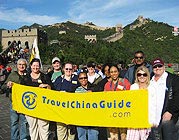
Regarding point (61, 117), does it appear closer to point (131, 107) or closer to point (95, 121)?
point (95, 121)

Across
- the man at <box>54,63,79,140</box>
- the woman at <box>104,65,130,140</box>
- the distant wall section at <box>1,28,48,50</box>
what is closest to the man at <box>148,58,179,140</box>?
the woman at <box>104,65,130,140</box>

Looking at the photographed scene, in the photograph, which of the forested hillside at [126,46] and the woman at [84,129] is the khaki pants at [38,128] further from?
the forested hillside at [126,46]

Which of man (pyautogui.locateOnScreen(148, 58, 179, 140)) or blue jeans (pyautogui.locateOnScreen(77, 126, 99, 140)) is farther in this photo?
blue jeans (pyautogui.locateOnScreen(77, 126, 99, 140))

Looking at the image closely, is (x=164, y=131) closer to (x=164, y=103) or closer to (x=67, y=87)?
Result: (x=164, y=103)

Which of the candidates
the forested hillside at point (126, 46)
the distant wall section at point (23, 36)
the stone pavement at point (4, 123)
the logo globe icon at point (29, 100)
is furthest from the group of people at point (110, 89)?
the distant wall section at point (23, 36)

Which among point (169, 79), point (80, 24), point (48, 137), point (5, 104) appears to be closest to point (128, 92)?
point (169, 79)

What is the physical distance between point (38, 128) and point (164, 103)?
2640mm

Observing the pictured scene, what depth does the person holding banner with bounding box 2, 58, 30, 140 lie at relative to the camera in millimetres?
7270

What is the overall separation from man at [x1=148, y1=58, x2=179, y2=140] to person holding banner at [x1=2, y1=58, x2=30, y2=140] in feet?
9.11

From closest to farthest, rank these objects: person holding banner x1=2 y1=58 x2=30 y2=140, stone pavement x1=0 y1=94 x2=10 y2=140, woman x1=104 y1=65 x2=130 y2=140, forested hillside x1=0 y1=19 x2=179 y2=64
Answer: woman x1=104 y1=65 x2=130 y2=140 → person holding banner x1=2 y1=58 x2=30 y2=140 → stone pavement x1=0 y1=94 x2=10 y2=140 → forested hillside x1=0 y1=19 x2=179 y2=64

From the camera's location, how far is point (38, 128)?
7.04 meters

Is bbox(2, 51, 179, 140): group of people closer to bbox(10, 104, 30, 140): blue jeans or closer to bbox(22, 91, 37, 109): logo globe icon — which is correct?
bbox(10, 104, 30, 140): blue jeans

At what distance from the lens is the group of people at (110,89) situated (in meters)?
5.60

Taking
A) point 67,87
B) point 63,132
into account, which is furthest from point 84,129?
point 67,87
